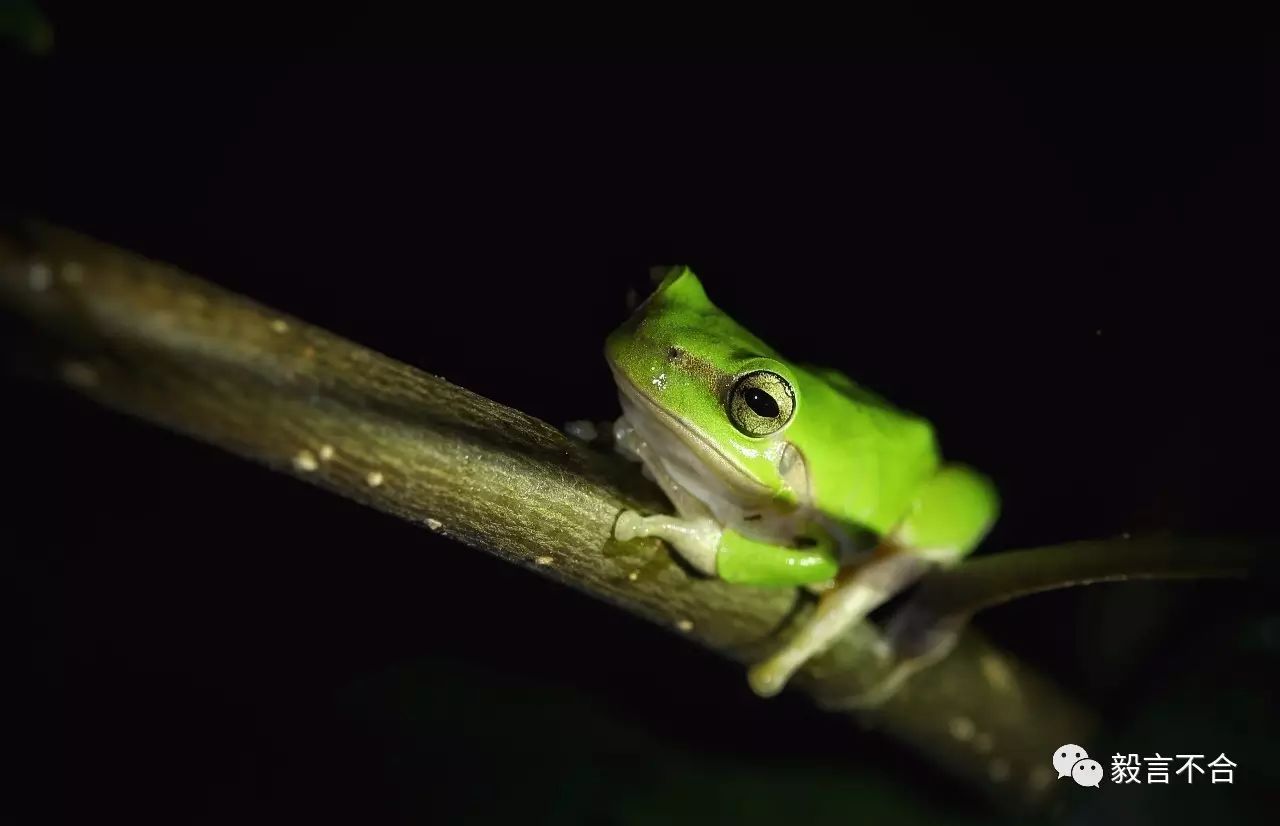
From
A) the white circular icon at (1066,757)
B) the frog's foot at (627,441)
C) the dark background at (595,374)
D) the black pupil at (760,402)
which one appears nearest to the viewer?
the frog's foot at (627,441)

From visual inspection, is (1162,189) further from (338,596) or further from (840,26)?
(338,596)

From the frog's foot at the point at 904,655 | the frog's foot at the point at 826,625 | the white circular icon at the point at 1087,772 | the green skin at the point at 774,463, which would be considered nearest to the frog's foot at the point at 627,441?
the green skin at the point at 774,463

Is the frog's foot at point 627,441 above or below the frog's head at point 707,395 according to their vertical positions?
below

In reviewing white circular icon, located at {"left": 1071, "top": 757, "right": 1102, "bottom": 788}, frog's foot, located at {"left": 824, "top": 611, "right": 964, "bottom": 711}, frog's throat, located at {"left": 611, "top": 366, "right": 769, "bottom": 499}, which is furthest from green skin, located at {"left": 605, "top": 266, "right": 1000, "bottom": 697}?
white circular icon, located at {"left": 1071, "top": 757, "right": 1102, "bottom": 788}

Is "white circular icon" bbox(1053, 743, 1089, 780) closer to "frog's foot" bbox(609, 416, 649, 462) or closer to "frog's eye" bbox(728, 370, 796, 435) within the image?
"frog's eye" bbox(728, 370, 796, 435)

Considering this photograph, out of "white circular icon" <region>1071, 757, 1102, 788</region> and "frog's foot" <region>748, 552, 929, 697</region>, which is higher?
"white circular icon" <region>1071, 757, 1102, 788</region>

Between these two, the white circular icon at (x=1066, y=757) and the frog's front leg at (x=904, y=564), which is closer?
the frog's front leg at (x=904, y=564)

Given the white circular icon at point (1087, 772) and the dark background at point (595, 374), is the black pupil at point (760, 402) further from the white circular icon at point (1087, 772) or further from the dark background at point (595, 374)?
the white circular icon at point (1087, 772)

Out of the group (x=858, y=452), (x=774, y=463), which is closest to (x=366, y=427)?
(x=774, y=463)
